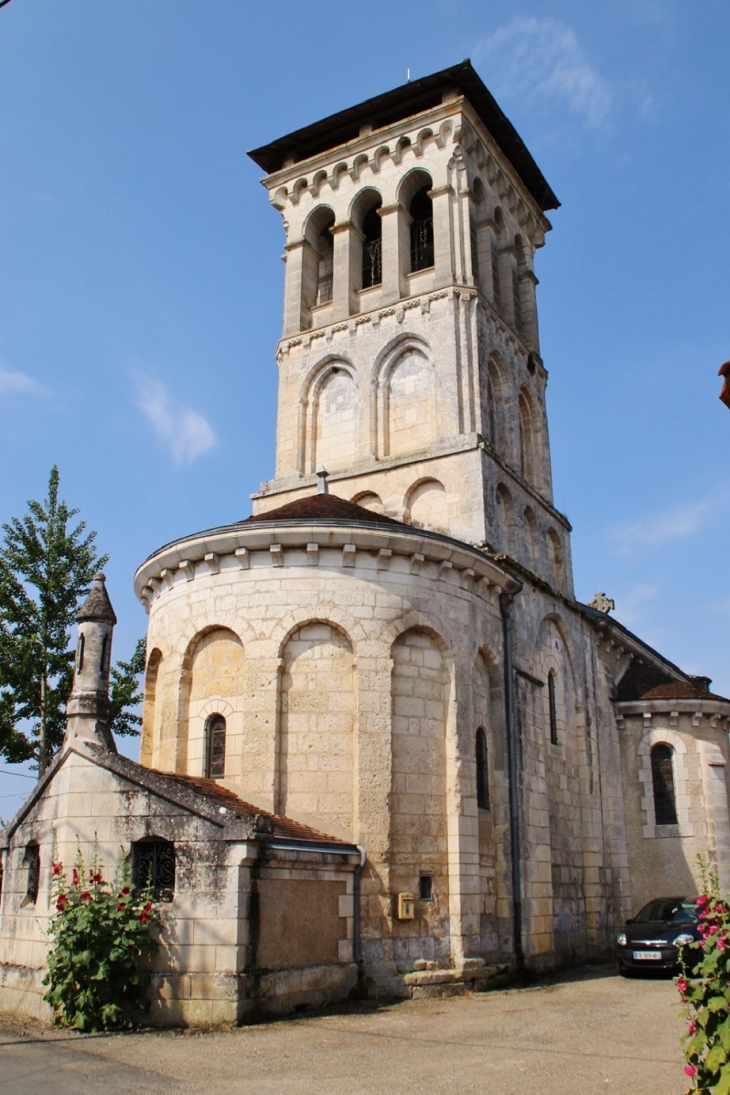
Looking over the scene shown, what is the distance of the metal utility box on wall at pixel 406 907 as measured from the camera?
1332cm

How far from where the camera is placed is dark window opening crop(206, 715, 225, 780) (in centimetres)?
1438

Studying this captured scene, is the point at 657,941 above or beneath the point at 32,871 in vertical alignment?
beneath

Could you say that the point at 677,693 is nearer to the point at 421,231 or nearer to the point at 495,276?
the point at 495,276

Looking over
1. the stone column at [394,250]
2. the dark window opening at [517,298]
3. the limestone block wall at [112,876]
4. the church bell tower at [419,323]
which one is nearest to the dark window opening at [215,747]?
the limestone block wall at [112,876]

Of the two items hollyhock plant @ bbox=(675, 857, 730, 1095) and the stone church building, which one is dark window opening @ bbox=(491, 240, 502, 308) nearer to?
the stone church building

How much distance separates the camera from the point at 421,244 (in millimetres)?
25328

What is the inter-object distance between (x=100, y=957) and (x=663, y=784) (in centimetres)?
1576

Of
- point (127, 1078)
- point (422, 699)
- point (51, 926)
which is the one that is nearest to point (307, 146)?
point (422, 699)

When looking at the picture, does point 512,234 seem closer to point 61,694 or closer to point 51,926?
point 61,694

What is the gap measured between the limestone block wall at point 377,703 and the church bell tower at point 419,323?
4.36 meters

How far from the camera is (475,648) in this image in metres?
15.8

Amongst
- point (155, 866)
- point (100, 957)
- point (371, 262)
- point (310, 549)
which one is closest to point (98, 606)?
point (310, 549)

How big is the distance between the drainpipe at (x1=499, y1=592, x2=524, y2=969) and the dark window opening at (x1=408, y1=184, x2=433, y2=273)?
11.4 m

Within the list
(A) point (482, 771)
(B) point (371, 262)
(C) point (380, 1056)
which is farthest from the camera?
(B) point (371, 262)
